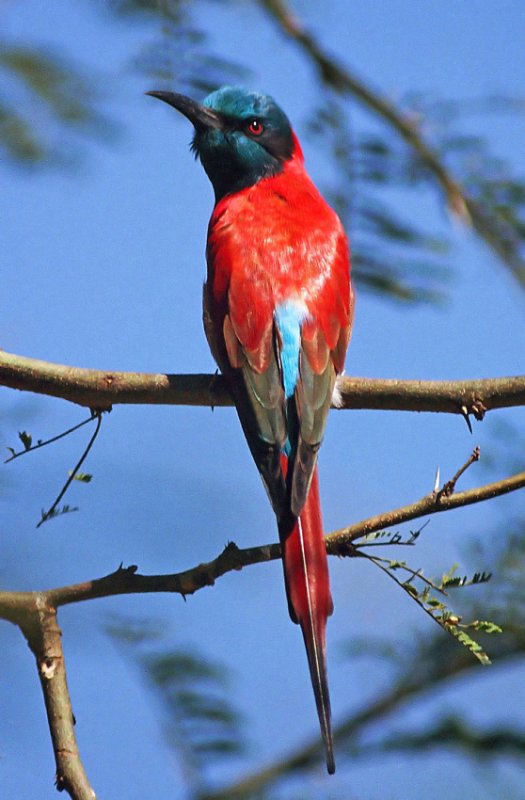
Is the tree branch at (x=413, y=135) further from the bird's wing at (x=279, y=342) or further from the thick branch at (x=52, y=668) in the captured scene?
the thick branch at (x=52, y=668)

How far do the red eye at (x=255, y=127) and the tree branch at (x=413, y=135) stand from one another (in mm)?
680

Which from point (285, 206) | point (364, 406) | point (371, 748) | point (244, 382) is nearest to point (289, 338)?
point (244, 382)

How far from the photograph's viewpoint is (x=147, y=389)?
9.59 ft

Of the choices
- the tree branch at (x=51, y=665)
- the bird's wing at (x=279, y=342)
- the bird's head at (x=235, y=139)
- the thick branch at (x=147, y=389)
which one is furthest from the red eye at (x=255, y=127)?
the tree branch at (x=51, y=665)

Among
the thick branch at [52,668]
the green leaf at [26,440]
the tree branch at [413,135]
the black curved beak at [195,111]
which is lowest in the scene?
the thick branch at [52,668]

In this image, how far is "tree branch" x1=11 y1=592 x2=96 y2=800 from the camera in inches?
95.2

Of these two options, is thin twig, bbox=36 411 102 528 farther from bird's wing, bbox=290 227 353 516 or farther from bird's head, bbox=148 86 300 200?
bird's head, bbox=148 86 300 200

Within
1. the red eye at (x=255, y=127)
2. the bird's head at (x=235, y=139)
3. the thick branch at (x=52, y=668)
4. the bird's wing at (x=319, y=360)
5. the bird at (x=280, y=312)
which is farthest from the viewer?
the red eye at (x=255, y=127)

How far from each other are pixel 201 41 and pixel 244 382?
3.99ft

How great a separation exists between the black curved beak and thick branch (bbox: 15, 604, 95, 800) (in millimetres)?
2324

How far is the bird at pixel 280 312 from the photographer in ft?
9.14

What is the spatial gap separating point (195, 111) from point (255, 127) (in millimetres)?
331

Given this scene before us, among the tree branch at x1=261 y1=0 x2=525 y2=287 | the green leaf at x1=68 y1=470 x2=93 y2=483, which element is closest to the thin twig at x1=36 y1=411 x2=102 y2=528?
the green leaf at x1=68 y1=470 x2=93 y2=483

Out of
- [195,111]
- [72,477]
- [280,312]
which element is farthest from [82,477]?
[195,111]
